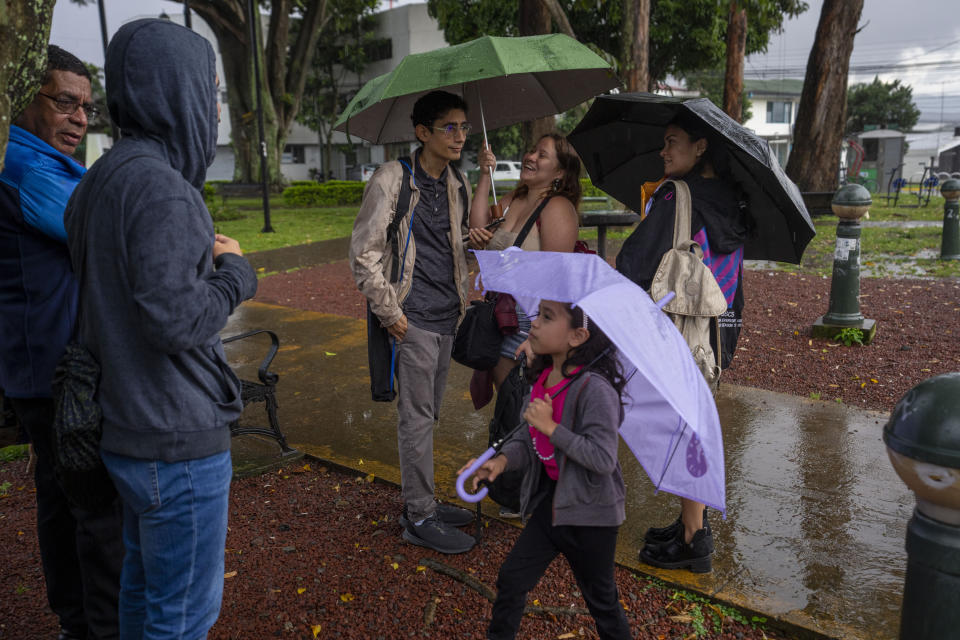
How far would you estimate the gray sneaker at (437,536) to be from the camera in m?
3.29

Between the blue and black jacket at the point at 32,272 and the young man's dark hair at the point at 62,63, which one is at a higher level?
the young man's dark hair at the point at 62,63

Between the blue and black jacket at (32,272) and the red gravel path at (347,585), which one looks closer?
the blue and black jacket at (32,272)

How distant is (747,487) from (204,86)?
3.26 metres

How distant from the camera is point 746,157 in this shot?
2770 millimetres

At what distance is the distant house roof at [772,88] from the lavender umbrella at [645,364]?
7023 centimetres

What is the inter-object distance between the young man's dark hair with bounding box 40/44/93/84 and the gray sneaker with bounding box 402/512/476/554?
7.72ft

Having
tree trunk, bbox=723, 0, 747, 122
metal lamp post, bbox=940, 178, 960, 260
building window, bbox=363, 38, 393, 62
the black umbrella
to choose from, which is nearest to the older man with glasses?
the black umbrella

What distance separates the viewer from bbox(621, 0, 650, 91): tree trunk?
1199cm

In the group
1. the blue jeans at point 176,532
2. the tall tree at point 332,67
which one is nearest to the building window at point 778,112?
the tall tree at point 332,67

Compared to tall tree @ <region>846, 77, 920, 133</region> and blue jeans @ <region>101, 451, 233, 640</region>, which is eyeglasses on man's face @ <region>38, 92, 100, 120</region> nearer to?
blue jeans @ <region>101, 451, 233, 640</region>

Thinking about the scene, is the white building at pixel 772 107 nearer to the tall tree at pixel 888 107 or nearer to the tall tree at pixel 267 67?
the tall tree at pixel 888 107

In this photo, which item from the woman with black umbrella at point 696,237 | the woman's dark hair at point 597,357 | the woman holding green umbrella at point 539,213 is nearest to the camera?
the woman's dark hair at point 597,357

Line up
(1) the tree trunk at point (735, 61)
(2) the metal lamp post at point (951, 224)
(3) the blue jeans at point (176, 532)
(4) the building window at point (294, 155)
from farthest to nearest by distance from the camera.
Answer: (4) the building window at point (294, 155) → (1) the tree trunk at point (735, 61) → (2) the metal lamp post at point (951, 224) → (3) the blue jeans at point (176, 532)

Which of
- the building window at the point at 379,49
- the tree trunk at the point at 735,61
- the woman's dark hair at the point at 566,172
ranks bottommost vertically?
the woman's dark hair at the point at 566,172
